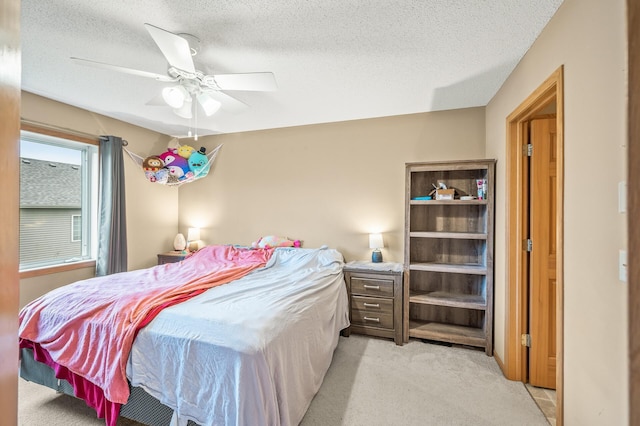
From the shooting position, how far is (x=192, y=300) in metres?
1.93

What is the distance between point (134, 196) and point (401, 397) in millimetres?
3868

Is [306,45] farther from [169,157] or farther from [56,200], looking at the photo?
[56,200]

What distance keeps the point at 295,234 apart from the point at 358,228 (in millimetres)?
869

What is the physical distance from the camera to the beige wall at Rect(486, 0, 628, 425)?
1.10m

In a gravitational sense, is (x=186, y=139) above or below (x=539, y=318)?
above

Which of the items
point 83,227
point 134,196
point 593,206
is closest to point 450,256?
point 593,206

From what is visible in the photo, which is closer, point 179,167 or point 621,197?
point 621,197

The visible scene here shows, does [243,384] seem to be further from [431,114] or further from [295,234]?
[431,114]

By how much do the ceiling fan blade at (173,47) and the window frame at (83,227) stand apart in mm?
2085

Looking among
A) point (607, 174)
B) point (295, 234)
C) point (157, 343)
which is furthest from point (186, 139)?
point (607, 174)

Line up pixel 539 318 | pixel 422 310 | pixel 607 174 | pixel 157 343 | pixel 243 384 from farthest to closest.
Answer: pixel 422 310 < pixel 539 318 < pixel 157 343 < pixel 243 384 < pixel 607 174

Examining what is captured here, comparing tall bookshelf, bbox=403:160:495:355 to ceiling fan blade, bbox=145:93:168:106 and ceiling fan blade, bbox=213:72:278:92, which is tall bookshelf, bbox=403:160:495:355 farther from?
ceiling fan blade, bbox=145:93:168:106

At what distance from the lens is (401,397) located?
2.07 meters

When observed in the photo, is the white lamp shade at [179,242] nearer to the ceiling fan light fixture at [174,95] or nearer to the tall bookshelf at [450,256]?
the ceiling fan light fixture at [174,95]
